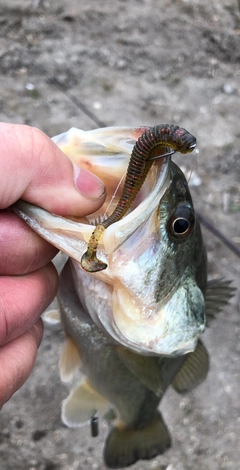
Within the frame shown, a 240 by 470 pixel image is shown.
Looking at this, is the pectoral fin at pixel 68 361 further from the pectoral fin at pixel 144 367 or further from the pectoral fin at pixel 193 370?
the pectoral fin at pixel 193 370

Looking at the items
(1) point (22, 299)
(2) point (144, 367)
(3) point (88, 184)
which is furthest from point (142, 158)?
(2) point (144, 367)

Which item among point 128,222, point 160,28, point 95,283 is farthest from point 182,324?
point 160,28

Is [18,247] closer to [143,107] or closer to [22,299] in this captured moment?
[22,299]

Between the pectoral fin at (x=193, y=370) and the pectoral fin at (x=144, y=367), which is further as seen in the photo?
the pectoral fin at (x=193, y=370)

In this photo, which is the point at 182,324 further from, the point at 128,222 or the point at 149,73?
the point at 149,73

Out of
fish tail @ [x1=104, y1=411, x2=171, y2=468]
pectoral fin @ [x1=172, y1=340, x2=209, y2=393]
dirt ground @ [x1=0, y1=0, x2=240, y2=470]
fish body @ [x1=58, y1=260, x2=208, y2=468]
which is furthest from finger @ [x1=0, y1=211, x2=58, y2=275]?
dirt ground @ [x1=0, y1=0, x2=240, y2=470]

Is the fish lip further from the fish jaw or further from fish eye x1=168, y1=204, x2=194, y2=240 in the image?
fish eye x1=168, y1=204, x2=194, y2=240

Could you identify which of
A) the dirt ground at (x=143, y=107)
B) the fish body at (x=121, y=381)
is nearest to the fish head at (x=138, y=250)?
the fish body at (x=121, y=381)
